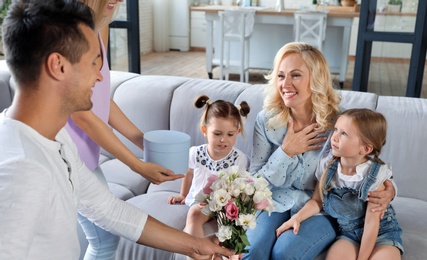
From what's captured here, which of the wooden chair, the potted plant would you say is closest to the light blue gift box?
the potted plant

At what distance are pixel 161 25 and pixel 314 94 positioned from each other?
7.74 meters

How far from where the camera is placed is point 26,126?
105cm

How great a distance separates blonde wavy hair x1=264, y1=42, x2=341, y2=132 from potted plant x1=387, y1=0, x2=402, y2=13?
6.55 ft

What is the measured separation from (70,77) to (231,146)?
3.97 ft

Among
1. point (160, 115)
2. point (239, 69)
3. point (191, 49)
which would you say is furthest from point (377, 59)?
point (191, 49)

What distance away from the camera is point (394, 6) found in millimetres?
3713

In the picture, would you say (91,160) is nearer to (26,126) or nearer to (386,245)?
(26,126)

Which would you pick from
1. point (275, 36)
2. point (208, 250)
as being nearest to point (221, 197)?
point (208, 250)

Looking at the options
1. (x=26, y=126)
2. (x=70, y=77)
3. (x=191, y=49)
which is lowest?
(x=191, y=49)

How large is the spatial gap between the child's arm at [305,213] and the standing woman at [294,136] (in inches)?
0.9

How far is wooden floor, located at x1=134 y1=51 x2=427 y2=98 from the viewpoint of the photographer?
3.99m

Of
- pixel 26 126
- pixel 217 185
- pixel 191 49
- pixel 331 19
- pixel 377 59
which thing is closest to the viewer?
pixel 26 126

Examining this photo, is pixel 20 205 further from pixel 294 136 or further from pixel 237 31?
pixel 237 31

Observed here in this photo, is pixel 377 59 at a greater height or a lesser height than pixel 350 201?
greater
